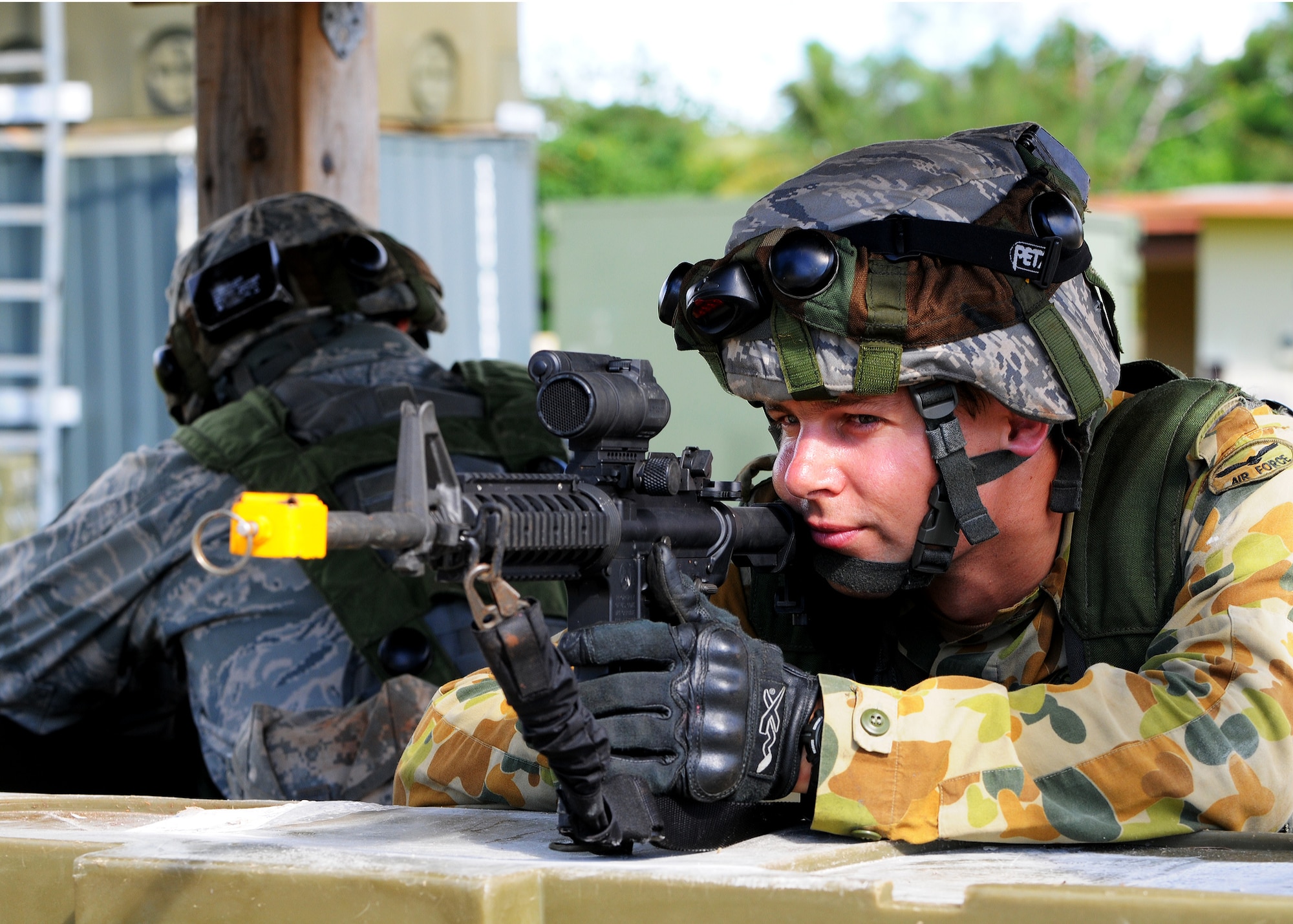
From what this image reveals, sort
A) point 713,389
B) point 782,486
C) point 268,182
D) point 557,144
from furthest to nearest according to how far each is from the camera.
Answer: point 557,144 → point 713,389 → point 268,182 → point 782,486

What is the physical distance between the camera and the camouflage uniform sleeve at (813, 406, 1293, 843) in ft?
5.70

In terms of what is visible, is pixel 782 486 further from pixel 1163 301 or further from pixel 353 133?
pixel 1163 301

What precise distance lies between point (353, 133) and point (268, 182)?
0.31 metres

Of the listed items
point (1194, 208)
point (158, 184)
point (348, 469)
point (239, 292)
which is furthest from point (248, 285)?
point (1194, 208)

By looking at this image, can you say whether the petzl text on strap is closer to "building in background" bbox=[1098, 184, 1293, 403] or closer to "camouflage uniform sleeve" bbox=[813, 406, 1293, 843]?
"camouflage uniform sleeve" bbox=[813, 406, 1293, 843]

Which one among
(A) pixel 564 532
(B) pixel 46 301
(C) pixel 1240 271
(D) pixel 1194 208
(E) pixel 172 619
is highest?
(D) pixel 1194 208

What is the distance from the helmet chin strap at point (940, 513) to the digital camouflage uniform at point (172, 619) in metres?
1.31

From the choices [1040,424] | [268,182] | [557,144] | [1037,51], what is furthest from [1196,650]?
[1037,51]

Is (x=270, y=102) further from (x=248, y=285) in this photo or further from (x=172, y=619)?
(x=172, y=619)

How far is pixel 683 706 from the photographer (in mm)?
1675

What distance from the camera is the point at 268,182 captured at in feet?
14.1

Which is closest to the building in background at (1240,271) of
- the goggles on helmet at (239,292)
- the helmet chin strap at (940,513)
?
the goggles on helmet at (239,292)

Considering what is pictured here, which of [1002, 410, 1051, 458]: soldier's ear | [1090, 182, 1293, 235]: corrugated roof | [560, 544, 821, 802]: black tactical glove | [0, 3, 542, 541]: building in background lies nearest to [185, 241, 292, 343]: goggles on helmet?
[1002, 410, 1051, 458]: soldier's ear

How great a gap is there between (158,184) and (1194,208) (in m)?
11.0
